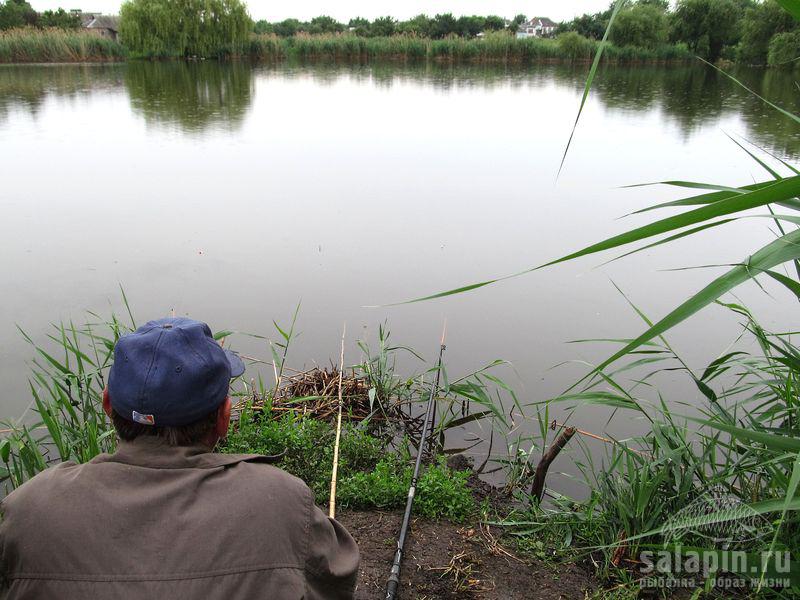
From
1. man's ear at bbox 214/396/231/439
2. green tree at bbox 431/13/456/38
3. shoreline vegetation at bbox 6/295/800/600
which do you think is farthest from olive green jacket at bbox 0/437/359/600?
green tree at bbox 431/13/456/38

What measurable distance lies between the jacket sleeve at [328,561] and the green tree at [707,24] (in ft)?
102

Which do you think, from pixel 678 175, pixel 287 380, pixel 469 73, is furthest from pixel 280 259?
pixel 469 73

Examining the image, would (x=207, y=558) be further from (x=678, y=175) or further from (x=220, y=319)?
(x=678, y=175)

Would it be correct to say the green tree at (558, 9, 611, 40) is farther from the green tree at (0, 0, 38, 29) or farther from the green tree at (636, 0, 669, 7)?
the green tree at (0, 0, 38, 29)

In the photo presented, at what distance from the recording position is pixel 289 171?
298 inches

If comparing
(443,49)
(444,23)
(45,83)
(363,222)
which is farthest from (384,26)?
(363,222)

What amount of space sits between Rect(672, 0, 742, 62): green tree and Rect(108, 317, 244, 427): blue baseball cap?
3117 cm

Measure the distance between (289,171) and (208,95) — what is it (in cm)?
733

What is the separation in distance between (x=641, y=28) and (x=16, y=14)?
29.6 metres

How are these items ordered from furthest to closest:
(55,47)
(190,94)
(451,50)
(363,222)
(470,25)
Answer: (470,25) < (451,50) < (55,47) < (190,94) < (363,222)

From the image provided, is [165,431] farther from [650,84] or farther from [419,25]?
[419,25]

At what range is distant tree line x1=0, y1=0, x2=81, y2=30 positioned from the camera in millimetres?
30547

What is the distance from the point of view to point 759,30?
24000 mm

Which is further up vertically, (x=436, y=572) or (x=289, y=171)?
(x=289, y=171)
